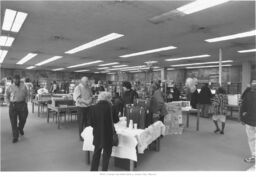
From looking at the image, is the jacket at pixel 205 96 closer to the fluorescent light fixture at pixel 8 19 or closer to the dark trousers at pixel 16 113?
the dark trousers at pixel 16 113

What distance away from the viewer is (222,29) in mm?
4727

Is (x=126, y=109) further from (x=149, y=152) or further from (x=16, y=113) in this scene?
(x=16, y=113)

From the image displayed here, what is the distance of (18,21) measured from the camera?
4.33 meters

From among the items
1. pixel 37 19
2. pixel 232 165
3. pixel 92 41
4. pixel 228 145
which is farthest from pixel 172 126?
pixel 37 19

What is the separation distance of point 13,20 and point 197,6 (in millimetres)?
4095

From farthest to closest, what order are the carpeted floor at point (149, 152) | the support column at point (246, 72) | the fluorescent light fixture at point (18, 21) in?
the support column at point (246, 72)
the fluorescent light fixture at point (18, 21)
the carpeted floor at point (149, 152)

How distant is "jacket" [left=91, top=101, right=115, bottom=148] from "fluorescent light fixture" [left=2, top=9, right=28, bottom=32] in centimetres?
298

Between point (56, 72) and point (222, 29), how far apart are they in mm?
18681

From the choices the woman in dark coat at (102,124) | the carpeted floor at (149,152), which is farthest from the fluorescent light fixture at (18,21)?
the woman in dark coat at (102,124)

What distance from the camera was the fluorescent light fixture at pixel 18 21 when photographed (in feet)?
12.8

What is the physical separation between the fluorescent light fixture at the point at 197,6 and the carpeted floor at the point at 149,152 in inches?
112

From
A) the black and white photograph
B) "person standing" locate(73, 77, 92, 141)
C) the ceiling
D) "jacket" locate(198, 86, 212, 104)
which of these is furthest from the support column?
"person standing" locate(73, 77, 92, 141)

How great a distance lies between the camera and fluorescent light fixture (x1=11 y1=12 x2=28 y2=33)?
3901 mm
